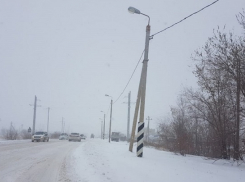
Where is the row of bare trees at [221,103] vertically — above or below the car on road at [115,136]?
above

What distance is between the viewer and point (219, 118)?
18.7 metres

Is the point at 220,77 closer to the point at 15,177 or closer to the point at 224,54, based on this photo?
the point at 224,54

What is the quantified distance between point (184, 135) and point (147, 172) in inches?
517

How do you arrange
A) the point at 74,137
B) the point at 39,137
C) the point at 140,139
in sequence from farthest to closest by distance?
the point at 74,137
the point at 39,137
the point at 140,139

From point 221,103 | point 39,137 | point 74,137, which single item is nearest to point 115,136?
point 74,137

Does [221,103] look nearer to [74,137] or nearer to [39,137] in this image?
[39,137]

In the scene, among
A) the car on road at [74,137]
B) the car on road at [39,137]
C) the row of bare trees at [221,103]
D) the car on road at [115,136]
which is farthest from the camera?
the car on road at [115,136]

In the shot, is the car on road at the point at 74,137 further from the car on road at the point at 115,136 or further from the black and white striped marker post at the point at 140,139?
the black and white striped marker post at the point at 140,139

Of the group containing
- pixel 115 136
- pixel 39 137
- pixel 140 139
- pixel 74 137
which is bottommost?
pixel 115 136

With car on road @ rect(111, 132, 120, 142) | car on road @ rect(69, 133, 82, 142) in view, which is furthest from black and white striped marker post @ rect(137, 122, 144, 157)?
car on road @ rect(111, 132, 120, 142)

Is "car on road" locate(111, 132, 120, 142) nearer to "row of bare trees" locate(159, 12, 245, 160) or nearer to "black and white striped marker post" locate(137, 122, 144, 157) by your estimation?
"row of bare trees" locate(159, 12, 245, 160)

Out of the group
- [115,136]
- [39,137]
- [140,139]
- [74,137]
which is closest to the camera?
[140,139]

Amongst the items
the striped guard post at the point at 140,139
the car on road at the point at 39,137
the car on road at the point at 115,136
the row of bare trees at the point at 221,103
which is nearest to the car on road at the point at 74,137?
the car on road at the point at 39,137

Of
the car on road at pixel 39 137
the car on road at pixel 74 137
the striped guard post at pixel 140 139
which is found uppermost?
the striped guard post at pixel 140 139
